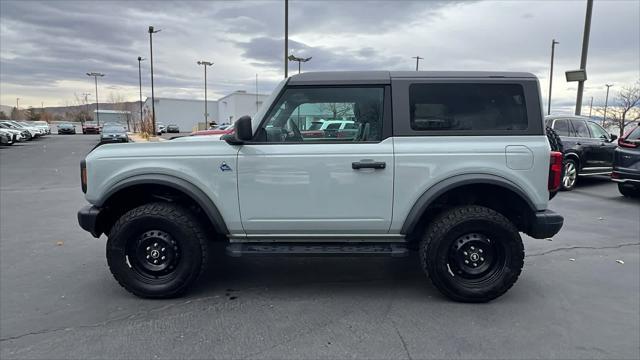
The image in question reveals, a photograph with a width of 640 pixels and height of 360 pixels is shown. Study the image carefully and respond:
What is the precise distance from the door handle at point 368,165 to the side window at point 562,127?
323 inches

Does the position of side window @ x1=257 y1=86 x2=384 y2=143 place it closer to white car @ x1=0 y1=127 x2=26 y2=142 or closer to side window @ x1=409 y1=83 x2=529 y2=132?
side window @ x1=409 y1=83 x2=529 y2=132

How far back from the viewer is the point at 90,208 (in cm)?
402

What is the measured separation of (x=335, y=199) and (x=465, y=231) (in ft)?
3.81

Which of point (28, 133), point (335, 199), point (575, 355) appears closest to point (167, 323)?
point (335, 199)

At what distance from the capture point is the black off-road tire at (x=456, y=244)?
3.82 meters

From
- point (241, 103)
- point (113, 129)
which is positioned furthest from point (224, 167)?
point (241, 103)

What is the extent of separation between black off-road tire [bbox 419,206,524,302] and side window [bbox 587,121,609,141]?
841cm

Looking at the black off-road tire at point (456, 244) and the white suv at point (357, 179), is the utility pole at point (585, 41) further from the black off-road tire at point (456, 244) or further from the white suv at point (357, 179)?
the black off-road tire at point (456, 244)

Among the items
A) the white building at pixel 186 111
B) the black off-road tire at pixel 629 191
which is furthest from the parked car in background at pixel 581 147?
the white building at pixel 186 111

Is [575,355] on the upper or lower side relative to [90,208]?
lower

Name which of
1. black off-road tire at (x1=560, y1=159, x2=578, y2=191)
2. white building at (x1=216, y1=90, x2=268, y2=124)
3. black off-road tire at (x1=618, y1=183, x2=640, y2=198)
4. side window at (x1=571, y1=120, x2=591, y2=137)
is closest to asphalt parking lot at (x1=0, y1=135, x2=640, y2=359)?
black off-road tire at (x1=618, y1=183, x2=640, y2=198)

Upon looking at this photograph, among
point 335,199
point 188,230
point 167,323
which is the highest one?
point 335,199

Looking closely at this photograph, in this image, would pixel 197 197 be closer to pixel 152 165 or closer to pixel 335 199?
pixel 152 165

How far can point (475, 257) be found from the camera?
3938 mm
